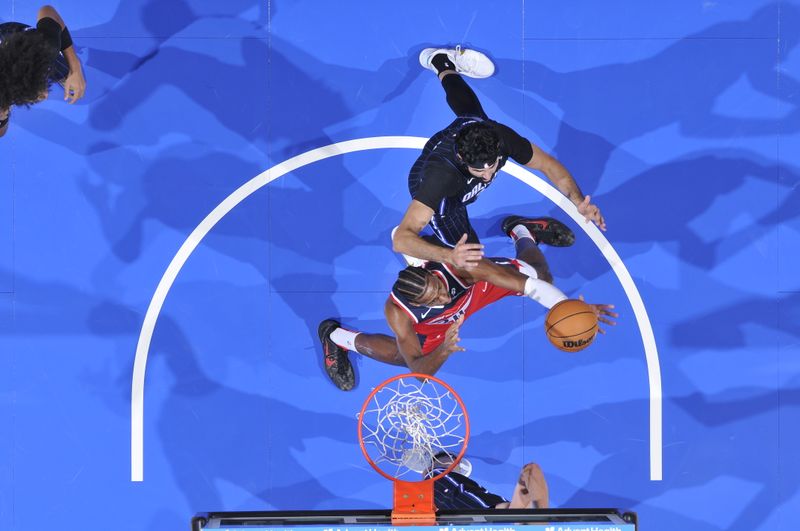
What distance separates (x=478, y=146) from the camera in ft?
19.4

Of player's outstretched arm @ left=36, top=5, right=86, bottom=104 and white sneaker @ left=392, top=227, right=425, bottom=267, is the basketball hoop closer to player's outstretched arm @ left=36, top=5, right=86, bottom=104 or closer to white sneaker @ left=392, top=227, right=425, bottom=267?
white sneaker @ left=392, top=227, right=425, bottom=267

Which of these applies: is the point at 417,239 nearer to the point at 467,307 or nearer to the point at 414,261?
the point at 414,261

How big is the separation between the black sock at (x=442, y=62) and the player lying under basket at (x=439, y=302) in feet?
4.92

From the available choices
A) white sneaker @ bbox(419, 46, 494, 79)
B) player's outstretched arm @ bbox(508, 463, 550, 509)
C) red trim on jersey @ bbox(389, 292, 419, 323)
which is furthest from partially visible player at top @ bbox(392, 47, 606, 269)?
player's outstretched arm @ bbox(508, 463, 550, 509)

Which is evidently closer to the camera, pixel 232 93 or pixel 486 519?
pixel 486 519

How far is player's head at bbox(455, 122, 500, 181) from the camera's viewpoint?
19.5 ft

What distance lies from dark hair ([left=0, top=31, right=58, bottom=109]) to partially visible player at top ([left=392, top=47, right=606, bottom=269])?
3099 millimetres

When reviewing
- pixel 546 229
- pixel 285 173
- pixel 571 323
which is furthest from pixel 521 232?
pixel 285 173

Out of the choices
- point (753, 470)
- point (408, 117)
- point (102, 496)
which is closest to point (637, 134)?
point (408, 117)

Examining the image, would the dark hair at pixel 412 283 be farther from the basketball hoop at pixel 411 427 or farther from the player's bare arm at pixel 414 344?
the basketball hoop at pixel 411 427

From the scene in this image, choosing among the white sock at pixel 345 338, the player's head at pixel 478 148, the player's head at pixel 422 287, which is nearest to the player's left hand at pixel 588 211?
the player's head at pixel 478 148

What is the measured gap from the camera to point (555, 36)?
705 cm

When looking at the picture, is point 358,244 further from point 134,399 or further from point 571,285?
point 134,399

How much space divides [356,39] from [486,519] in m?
4.42
